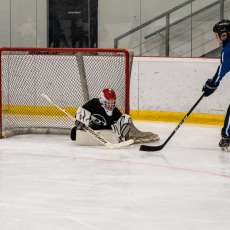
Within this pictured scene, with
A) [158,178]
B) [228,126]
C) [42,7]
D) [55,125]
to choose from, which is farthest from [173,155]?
[42,7]

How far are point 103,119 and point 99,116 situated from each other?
4 cm

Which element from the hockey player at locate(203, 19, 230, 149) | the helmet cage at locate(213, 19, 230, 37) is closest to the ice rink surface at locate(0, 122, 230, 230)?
Answer: the hockey player at locate(203, 19, 230, 149)

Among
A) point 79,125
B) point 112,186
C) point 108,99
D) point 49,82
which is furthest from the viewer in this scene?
point 49,82

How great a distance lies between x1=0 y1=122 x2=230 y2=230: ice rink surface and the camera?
9.87ft

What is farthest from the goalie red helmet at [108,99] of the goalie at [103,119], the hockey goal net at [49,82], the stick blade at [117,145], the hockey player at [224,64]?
the hockey player at [224,64]

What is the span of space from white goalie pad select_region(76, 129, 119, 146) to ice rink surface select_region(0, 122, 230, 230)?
81 millimetres

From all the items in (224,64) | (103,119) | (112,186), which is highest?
(224,64)

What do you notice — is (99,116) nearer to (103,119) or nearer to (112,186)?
(103,119)

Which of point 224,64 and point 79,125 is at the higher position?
point 224,64

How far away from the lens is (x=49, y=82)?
604 cm

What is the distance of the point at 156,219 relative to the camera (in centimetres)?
304

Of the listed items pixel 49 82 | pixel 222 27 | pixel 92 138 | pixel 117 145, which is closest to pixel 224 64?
pixel 222 27

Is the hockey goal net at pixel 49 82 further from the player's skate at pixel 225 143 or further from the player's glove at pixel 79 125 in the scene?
the player's skate at pixel 225 143

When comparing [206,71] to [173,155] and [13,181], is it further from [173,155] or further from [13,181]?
[13,181]
